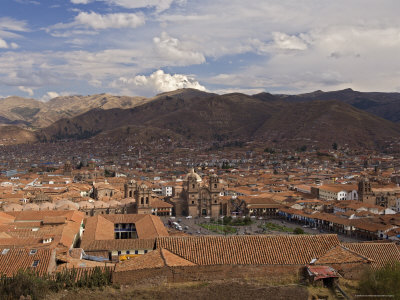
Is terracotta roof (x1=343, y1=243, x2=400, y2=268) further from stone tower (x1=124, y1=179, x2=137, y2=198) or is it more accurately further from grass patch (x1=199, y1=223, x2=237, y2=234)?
stone tower (x1=124, y1=179, x2=137, y2=198)

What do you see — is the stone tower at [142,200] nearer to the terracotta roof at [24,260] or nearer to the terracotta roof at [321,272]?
the terracotta roof at [24,260]

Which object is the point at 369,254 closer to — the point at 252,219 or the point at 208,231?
the point at 208,231

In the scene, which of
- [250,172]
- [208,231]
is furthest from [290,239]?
[250,172]

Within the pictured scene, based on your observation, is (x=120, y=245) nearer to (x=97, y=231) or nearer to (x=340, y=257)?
(x=97, y=231)

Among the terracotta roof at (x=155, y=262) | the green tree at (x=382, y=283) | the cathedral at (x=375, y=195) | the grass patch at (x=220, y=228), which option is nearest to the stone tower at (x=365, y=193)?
the cathedral at (x=375, y=195)

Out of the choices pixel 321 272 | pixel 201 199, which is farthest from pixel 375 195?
pixel 321 272

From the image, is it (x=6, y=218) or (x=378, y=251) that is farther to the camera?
(x=6, y=218)

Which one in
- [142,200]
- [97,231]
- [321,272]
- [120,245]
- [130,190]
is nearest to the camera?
[321,272]
